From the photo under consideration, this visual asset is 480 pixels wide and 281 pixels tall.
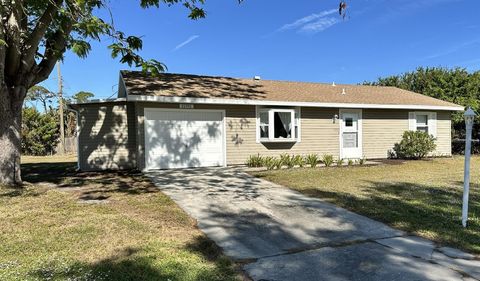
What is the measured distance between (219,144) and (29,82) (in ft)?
21.1

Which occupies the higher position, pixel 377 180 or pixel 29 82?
pixel 29 82

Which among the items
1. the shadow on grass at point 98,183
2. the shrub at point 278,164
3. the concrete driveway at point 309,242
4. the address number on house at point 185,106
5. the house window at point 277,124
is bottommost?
the concrete driveway at point 309,242

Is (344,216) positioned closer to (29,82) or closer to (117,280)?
(117,280)

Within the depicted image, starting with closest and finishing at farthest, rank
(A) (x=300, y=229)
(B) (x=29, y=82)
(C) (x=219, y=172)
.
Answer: (A) (x=300, y=229) → (B) (x=29, y=82) → (C) (x=219, y=172)

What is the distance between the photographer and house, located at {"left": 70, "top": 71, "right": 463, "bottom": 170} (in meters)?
12.8

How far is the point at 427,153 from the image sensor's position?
16469 mm

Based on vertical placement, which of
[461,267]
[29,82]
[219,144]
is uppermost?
[29,82]

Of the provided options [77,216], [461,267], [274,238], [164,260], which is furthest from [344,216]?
[77,216]

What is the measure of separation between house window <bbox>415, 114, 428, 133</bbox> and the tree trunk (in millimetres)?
15372

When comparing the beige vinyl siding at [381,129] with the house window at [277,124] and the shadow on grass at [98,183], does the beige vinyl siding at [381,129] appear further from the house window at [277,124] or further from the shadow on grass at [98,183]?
the shadow on grass at [98,183]

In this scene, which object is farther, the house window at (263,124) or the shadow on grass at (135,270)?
the house window at (263,124)

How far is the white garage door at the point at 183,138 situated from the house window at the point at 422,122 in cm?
923

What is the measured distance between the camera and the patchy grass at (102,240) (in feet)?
13.1

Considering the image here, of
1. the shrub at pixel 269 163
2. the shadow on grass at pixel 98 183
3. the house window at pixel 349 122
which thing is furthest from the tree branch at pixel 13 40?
the house window at pixel 349 122
